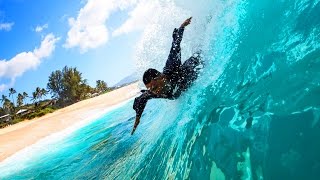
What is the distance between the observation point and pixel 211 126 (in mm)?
5117

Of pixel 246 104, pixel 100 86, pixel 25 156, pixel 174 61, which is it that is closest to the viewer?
pixel 246 104

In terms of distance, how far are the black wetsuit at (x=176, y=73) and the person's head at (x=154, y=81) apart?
115 mm

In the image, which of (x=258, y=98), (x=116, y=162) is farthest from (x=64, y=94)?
(x=258, y=98)

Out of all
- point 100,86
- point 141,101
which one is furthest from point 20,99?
point 141,101

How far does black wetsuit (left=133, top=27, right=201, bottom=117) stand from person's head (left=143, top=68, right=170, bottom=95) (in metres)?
0.12

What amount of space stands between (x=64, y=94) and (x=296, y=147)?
8027cm

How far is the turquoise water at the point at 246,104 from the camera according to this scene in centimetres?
353

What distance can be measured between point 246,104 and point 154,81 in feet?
6.33

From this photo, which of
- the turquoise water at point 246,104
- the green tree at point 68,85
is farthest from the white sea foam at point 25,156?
the green tree at point 68,85

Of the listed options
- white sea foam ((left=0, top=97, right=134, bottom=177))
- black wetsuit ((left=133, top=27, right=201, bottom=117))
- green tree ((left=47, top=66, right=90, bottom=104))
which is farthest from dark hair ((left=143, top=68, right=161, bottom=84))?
green tree ((left=47, top=66, right=90, bottom=104))

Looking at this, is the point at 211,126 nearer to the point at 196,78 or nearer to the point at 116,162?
the point at 196,78

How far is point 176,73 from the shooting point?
21.0 ft

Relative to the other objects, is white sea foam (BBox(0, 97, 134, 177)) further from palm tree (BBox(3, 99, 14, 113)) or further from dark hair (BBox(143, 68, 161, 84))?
palm tree (BBox(3, 99, 14, 113))

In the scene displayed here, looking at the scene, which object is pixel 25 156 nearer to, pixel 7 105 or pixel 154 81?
pixel 154 81
